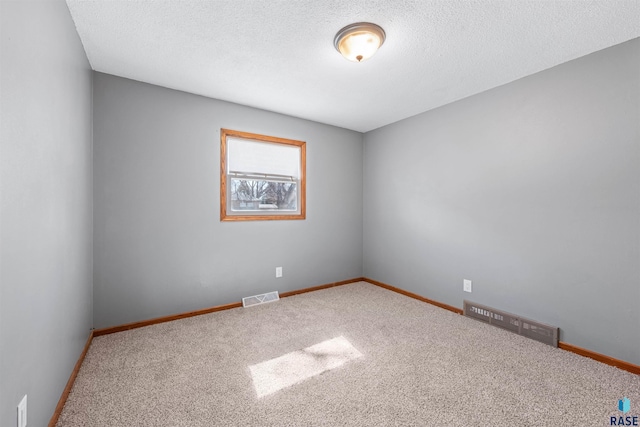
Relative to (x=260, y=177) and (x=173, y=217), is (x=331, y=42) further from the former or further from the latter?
(x=173, y=217)

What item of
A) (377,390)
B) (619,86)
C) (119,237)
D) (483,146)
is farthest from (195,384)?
(619,86)

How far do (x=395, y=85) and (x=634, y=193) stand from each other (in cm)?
202

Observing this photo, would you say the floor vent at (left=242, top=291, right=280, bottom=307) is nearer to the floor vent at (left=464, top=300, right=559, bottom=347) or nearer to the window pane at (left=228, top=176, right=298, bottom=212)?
the window pane at (left=228, top=176, right=298, bottom=212)

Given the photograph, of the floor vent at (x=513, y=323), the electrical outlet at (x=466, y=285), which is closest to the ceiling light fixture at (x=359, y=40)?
the electrical outlet at (x=466, y=285)

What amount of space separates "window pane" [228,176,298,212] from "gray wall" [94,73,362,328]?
7.9 inches

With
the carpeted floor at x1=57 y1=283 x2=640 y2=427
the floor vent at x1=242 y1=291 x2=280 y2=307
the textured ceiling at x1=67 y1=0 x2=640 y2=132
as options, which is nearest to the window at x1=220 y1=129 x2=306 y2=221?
Answer: the textured ceiling at x1=67 y1=0 x2=640 y2=132

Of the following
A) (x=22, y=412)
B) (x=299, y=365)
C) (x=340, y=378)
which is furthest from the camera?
(x=299, y=365)

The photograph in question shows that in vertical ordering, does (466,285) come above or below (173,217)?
below

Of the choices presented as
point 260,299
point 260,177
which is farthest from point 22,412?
point 260,177

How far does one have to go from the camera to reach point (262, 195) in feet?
11.4

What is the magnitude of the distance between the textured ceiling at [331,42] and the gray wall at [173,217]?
12.4 inches

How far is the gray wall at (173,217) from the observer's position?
8.23 feet

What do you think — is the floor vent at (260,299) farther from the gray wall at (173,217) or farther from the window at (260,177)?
the window at (260,177)

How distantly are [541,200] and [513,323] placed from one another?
1.16 m
